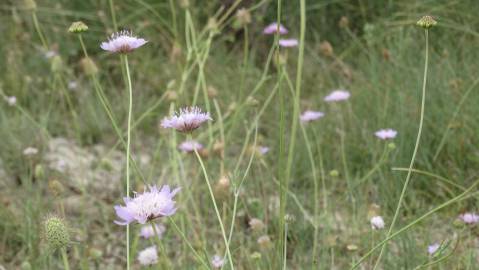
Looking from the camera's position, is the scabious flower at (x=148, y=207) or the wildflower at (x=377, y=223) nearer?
the scabious flower at (x=148, y=207)

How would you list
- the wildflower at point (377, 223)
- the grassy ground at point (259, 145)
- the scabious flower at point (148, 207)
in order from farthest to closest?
the grassy ground at point (259, 145) < the wildflower at point (377, 223) < the scabious flower at point (148, 207)

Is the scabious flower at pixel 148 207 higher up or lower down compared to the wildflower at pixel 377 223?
higher up

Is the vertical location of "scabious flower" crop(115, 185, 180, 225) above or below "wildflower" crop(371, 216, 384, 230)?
above

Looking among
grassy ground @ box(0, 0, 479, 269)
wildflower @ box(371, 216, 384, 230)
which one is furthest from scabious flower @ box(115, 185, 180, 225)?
wildflower @ box(371, 216, 384, 230)

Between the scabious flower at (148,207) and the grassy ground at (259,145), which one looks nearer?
the scabious flower at (148,207)

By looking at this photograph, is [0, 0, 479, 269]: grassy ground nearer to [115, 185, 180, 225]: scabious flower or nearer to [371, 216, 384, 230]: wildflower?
[371, 216, 384, 230]: wildflower

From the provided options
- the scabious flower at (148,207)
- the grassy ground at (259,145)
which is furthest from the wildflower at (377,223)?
the scabious flower at (148,207)

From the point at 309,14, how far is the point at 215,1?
0.48 meters

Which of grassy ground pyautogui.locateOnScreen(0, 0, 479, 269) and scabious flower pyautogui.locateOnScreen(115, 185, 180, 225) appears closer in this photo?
scabious flower pyautogui.locateOnScreen(115, 185, 180, 225)

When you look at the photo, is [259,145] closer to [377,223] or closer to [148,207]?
[377,223]

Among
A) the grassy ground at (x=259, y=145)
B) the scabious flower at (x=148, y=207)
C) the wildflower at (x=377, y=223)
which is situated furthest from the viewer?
the grassy ground at (x=259, y=145)

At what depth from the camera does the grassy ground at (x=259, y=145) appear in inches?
70.1

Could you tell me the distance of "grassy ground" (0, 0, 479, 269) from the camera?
70.1 inches

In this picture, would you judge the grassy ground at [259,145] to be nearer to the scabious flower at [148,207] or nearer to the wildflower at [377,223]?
the wildflower at [377,223]
